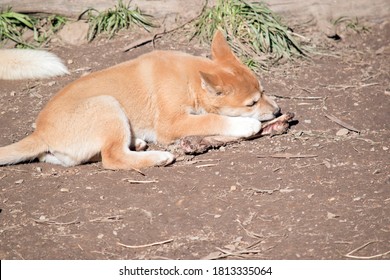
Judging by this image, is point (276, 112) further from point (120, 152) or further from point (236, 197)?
point (120, 152)

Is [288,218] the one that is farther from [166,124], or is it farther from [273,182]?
[166,124]

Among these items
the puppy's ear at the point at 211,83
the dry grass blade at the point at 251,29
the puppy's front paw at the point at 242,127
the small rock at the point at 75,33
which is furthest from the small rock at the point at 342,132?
the small rock at the point at 75,33

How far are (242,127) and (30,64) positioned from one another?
2.68 m

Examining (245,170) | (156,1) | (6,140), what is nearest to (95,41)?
(156,1)

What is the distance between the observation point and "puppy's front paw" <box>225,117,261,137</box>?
623 centimetres

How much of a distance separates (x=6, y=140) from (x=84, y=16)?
96.2 inches

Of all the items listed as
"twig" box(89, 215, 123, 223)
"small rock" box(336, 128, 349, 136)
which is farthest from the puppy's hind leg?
"small rock" box(336, 128, 349, 136)

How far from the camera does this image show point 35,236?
197 inches

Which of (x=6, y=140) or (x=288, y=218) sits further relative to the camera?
(x=6, y=140)

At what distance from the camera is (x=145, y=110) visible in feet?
20.9

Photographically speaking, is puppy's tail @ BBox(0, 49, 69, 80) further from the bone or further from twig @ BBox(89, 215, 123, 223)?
twig @ BBox(89, 215, 123, 223)

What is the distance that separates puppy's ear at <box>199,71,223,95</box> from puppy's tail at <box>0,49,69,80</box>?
2.03m

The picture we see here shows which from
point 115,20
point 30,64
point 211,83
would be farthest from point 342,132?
point 30,64

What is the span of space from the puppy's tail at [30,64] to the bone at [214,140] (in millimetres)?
1920
